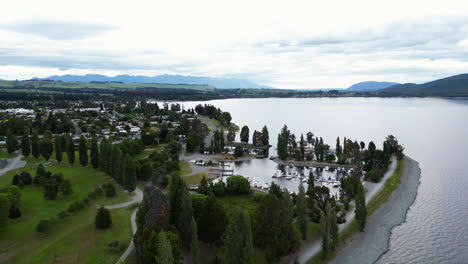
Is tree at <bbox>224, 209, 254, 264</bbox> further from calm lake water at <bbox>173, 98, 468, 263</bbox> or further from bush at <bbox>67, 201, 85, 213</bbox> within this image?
bush at <bbox>67, 201, 85, 213</bbox>

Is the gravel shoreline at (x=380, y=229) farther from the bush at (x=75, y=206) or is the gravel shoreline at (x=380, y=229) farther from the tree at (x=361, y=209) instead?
the bush at (x=75, y=206)

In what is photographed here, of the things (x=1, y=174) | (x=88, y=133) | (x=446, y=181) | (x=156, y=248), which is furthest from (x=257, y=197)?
(x=88, y=133)

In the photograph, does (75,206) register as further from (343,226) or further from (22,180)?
(343,226)

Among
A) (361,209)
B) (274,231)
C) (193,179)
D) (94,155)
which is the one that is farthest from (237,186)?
(94,155)

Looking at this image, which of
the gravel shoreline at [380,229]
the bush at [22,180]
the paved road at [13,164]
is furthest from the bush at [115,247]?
the paved road at [13,164]

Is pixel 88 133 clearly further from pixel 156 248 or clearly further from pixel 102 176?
pixel 156 248

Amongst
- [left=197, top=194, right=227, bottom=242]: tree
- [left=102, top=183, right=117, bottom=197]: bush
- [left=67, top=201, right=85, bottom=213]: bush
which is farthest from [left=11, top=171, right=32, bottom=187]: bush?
[left=197, top=194, right=227, bottom=242]: tree
